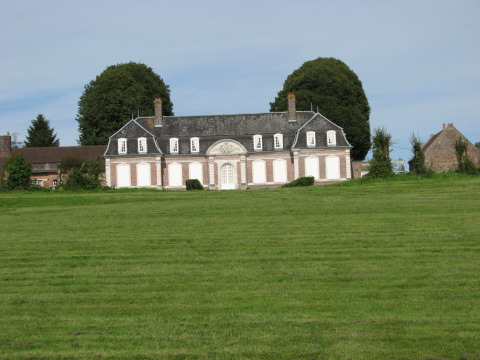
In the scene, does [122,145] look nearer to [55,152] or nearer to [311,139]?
[55,152]

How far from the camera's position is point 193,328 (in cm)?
659

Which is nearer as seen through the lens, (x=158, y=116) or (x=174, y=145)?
(x=174, y=145)

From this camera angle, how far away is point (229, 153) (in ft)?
134

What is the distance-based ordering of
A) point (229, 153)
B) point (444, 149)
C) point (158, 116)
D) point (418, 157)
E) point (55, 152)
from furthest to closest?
1. point (55, 152)
2. point (444, 149)
3. point (158, 116)
4. point (229, 153)
5. point (418, 157)

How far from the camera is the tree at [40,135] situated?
59.3m

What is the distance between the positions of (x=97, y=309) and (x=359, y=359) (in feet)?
12.3

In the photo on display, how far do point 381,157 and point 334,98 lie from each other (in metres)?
23.4

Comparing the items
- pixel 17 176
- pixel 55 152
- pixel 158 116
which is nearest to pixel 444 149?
pixel 158 116

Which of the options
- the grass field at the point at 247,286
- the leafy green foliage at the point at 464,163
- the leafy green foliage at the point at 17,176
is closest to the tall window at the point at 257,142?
the leafy green foliage at the point at 17,176

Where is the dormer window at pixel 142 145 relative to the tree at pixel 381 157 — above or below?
above

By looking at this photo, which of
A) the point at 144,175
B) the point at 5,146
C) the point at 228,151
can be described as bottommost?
the point at 144,175

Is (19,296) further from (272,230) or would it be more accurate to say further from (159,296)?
(272,230)

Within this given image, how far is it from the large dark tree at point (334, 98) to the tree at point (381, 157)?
22140 mm

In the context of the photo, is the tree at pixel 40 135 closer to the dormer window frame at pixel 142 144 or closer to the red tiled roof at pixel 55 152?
the red tiled roof at pixel 55 152
